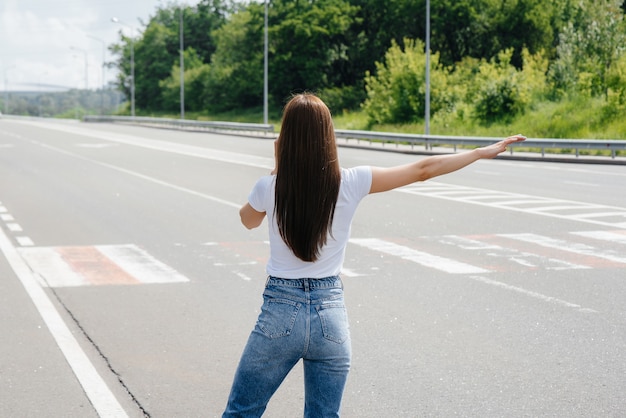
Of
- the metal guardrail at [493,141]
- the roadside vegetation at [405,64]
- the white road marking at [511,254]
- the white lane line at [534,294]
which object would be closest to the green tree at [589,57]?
the roadside vegetation at [405,64]

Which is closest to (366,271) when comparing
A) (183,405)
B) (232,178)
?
(183,405)

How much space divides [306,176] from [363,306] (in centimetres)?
496

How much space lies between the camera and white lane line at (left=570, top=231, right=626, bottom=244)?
1206 cm

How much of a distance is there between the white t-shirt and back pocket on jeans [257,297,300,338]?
105mm

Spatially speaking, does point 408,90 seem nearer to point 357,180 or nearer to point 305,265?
point 357,180

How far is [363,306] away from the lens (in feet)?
27.0

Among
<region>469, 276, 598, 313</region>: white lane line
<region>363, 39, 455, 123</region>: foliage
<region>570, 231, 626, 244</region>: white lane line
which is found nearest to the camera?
<region>469, 276, 598, 313</region>: white lane line

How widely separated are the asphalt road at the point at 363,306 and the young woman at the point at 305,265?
192 cm

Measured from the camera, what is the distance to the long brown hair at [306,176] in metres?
3.38

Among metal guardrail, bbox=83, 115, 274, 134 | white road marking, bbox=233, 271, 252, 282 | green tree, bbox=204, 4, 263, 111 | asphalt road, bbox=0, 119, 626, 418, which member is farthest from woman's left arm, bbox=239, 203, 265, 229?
green tree, bbox=204, 4, 263, 111

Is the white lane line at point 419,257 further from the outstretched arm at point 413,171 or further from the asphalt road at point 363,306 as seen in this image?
the outstretched arm at point 413,171

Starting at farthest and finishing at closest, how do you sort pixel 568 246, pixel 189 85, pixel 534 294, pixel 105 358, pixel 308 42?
pixel 189 85 → pixel 308 42 → pixel 568 246 → pixel 534 294 → pixel 105 358

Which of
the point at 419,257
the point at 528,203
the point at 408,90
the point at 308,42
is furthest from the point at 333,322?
the point at 308,42

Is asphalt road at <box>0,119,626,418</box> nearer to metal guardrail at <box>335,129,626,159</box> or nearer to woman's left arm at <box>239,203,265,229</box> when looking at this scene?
woman's left arm at <box>239,203,265,229</box>
